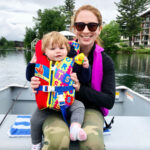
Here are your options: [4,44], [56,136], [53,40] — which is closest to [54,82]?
[53,40]

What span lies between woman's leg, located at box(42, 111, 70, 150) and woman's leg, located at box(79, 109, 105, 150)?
14 cm

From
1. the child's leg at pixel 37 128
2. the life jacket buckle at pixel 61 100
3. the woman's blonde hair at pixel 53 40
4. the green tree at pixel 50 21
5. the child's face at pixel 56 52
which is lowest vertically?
the child's leg at pixel 37 128

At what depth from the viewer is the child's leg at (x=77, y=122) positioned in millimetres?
1282

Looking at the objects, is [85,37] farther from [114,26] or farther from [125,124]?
[114,26]

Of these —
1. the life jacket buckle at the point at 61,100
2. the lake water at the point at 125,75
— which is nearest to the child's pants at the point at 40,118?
the life jacket buckle at the point at 61,100

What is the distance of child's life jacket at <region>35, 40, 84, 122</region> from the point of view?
4.95 feet

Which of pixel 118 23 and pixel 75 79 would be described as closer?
pixel 75 79

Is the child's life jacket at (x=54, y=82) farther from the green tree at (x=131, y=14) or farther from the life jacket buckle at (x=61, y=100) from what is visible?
the green tree at (x=131, y=14)

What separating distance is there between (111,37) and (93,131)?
48283 millimetres

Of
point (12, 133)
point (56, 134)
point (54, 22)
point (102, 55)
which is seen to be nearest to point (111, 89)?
point (102, 55)

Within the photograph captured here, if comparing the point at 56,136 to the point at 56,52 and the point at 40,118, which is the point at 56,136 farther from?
the point at 56,52

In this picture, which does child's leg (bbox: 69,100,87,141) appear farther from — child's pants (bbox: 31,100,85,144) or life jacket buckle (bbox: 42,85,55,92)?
life jacket buckle (bbox: 42,85,55,92)

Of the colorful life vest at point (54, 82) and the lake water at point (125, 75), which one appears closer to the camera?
the colorful life vest at point (54, 82)

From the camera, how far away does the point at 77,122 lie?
1399 mm
